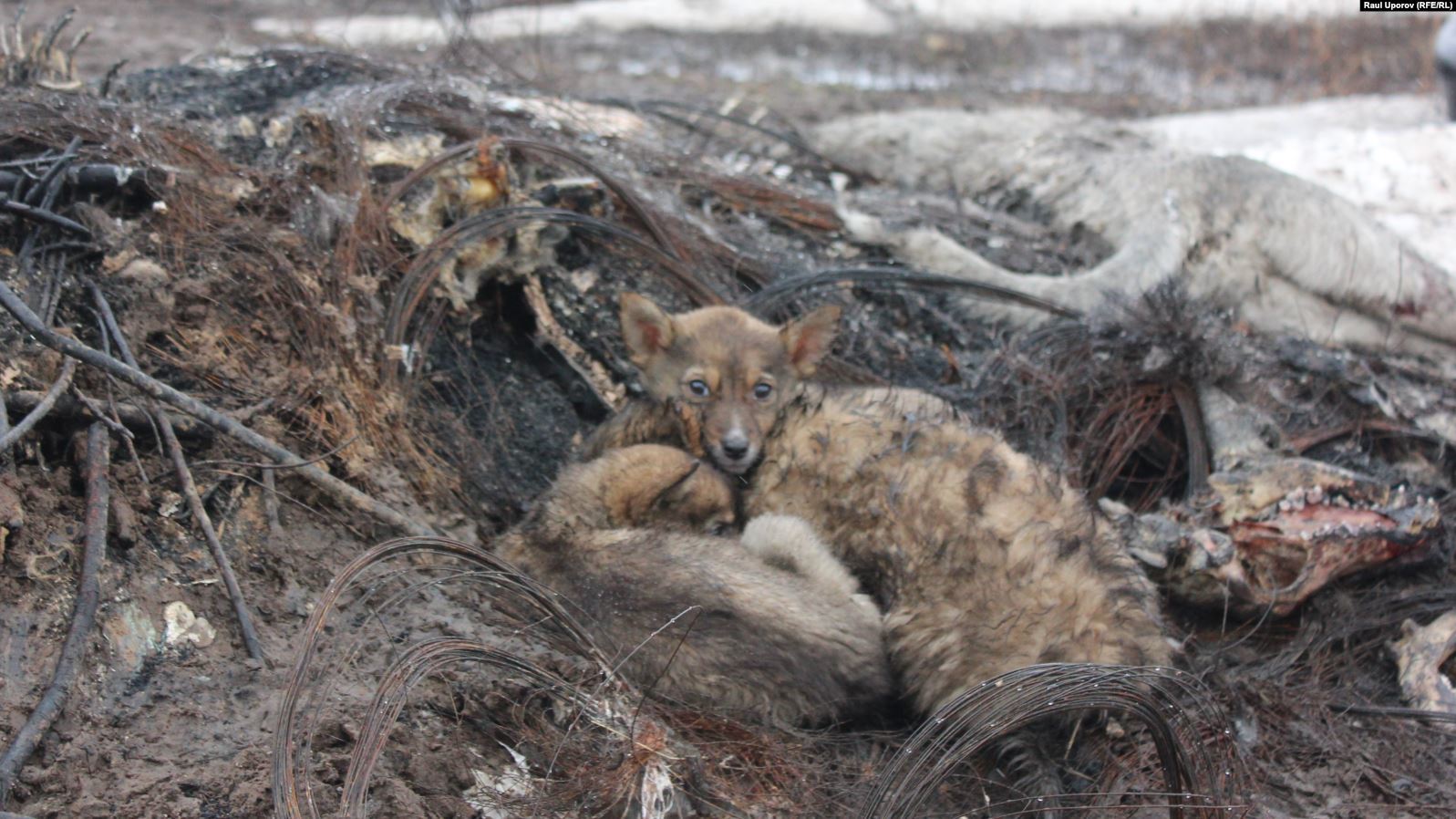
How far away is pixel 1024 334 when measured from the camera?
5426mm

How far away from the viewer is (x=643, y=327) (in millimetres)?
4578

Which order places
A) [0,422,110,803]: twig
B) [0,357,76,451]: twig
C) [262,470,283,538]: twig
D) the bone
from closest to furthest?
[0,422,110,803]: twig → [0,357,76,451]: twig → [262,470,283,538]: twig → the bone

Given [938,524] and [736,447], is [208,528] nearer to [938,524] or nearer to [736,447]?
[736,447]

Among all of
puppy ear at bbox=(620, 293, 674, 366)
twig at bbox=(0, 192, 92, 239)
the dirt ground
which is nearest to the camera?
the dirt ground

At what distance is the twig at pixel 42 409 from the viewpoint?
289 cm

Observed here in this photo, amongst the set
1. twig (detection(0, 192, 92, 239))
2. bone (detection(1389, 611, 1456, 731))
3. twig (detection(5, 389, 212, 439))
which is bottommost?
bone (detection(1389, 611, 1456, 731))

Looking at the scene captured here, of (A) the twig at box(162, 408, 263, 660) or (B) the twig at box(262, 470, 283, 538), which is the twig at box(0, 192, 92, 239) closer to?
(A) the twig at box(162, 408, 263, 660)

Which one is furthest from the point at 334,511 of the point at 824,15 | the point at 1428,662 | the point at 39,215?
the point at 824,15

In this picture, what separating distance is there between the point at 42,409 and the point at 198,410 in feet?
1.23

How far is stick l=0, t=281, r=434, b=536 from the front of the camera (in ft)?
10.0

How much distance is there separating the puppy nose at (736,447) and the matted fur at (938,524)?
89 millimetres

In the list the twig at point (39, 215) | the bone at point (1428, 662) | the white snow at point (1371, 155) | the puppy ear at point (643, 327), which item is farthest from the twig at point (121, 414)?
the white snow at point (1371, 155)

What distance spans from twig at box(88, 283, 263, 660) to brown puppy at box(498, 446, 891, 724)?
88 centimetres

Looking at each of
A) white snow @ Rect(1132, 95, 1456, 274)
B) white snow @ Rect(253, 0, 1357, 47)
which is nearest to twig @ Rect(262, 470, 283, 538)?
white snow @ Rect(1132, 95, 1456, 274)
